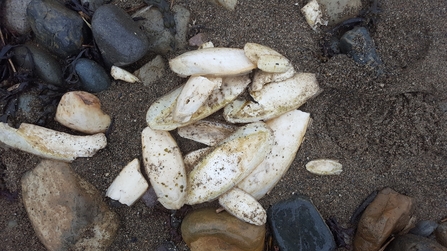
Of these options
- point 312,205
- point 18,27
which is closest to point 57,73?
point 18,27

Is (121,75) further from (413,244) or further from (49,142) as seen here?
(413,244)

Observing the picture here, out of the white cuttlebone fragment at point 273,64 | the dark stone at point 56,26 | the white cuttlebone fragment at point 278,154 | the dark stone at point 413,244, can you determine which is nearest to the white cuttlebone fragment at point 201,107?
the white cuttlebone fragment at point 273,64

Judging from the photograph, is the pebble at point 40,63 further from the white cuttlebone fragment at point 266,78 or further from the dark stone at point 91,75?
the white cuttlebone fragment at point 266,78

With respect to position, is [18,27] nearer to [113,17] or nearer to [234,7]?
[113,17]

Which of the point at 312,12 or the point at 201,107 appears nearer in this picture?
the point at 201,107

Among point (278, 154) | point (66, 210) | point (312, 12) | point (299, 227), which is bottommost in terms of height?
point (66, 210)

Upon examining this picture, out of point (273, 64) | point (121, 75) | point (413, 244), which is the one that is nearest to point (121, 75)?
point (121, 75)
